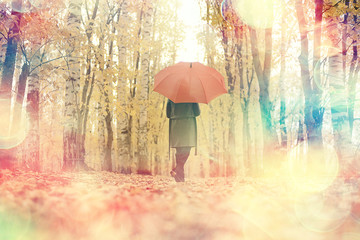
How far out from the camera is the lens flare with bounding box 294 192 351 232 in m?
3.20

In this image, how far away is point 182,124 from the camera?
23.5 ft

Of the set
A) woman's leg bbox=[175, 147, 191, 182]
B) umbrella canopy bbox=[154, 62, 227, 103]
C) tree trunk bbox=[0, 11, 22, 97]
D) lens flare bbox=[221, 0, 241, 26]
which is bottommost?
woman's leg bbox=[175, 147, 191, 182]

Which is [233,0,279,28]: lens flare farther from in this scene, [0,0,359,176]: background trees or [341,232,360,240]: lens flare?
[341,232,360,240]: lens flare

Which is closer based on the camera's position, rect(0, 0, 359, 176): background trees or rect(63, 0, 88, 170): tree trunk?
rect(0, 0, 359, 176): background trees

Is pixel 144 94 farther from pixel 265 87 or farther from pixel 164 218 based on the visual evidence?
pixel 164 218

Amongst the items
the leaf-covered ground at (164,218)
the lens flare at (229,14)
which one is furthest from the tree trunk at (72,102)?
the lens flare at (229,14)

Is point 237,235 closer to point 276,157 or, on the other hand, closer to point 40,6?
point 276,157

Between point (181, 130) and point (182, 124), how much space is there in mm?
145

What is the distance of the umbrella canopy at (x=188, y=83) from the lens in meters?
6.90

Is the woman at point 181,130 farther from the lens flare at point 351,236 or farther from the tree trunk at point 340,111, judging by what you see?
the tree trunk at point 340,111

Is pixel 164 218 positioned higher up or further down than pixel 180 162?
further down

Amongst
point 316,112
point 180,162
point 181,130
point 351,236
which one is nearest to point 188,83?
point 181,130

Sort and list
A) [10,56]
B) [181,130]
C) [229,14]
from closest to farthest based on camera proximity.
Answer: [181,130], [10,56], [229,14]

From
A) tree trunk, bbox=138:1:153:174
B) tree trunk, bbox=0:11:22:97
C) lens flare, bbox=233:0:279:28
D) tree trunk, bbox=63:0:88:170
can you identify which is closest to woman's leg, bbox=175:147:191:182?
tree trunk, bbox=63:0:88:170
